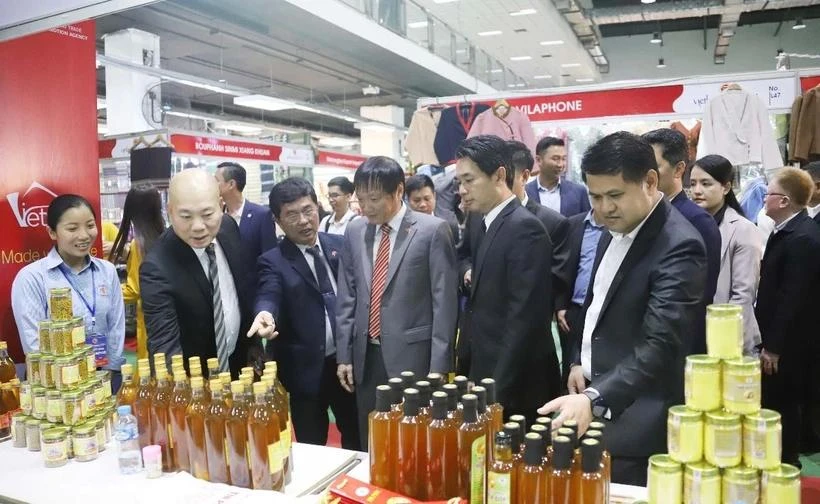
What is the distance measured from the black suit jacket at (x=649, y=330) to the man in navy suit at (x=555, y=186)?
2.39 m

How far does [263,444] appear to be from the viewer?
71.6 inches

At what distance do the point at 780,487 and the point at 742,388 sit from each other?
0.18 metres

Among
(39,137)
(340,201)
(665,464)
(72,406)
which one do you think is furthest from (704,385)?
(340,201)

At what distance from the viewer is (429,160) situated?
5.34 m

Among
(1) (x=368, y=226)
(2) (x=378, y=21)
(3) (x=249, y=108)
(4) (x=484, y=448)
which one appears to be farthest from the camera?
(3) (x=249, y=108)

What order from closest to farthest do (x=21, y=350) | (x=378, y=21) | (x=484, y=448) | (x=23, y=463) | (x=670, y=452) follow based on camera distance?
1. (x=670, y=452)
2. (x=484, y=448)
3. (x=23, y=463)
4. (x=21, y=350)
5. (x=378, y=21)

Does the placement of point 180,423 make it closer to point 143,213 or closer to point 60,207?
point 60,207

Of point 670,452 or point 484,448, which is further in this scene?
point 484,448

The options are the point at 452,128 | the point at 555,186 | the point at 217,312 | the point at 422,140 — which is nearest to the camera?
the point at 217,312

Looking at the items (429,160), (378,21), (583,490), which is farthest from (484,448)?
(378,21)

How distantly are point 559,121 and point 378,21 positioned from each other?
525 cm

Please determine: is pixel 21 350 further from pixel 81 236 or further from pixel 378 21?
pixel 378 21

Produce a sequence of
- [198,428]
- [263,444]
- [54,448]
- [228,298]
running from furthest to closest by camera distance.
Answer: [228,298]
[54,448]
[198,428]
[263,444]

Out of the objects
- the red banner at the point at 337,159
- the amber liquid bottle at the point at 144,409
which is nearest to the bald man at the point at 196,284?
the amber liquid bottle at the point at 144,409
